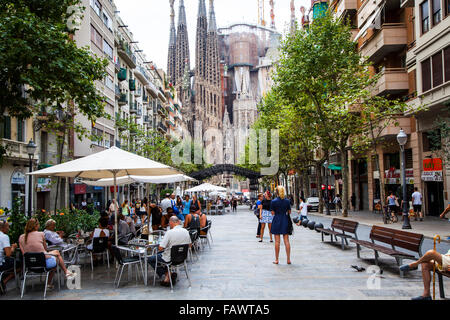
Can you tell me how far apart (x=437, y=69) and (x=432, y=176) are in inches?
239

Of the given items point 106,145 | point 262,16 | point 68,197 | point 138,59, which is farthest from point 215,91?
point 68,197

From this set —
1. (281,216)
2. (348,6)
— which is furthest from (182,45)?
(281,216)

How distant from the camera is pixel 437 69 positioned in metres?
20.2

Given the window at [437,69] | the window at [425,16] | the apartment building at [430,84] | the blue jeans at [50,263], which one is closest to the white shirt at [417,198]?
the apartment building at [430,84]

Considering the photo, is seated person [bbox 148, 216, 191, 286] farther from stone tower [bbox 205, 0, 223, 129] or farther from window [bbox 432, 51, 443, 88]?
stone tower [bbox 205, 0, 223, 129]

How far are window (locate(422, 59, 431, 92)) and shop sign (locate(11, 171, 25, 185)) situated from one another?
74.0ft

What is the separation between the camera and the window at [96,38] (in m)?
33.1

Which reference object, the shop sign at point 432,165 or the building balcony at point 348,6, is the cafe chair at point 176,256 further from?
the building balcony at point 348,6

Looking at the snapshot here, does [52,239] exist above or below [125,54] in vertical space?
below

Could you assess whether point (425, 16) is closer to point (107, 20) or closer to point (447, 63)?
point (447, 63)

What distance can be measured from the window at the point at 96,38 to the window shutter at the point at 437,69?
25.0 m

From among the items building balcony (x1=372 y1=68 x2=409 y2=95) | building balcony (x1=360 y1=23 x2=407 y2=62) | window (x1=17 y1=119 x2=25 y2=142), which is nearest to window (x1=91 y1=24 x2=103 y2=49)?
window (x1=17 y1=119 x2=25 y2=142)

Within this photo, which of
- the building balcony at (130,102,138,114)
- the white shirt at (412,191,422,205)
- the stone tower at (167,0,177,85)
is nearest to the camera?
the white shirt at (412,191,422,205)

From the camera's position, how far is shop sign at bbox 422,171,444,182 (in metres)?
22.2
